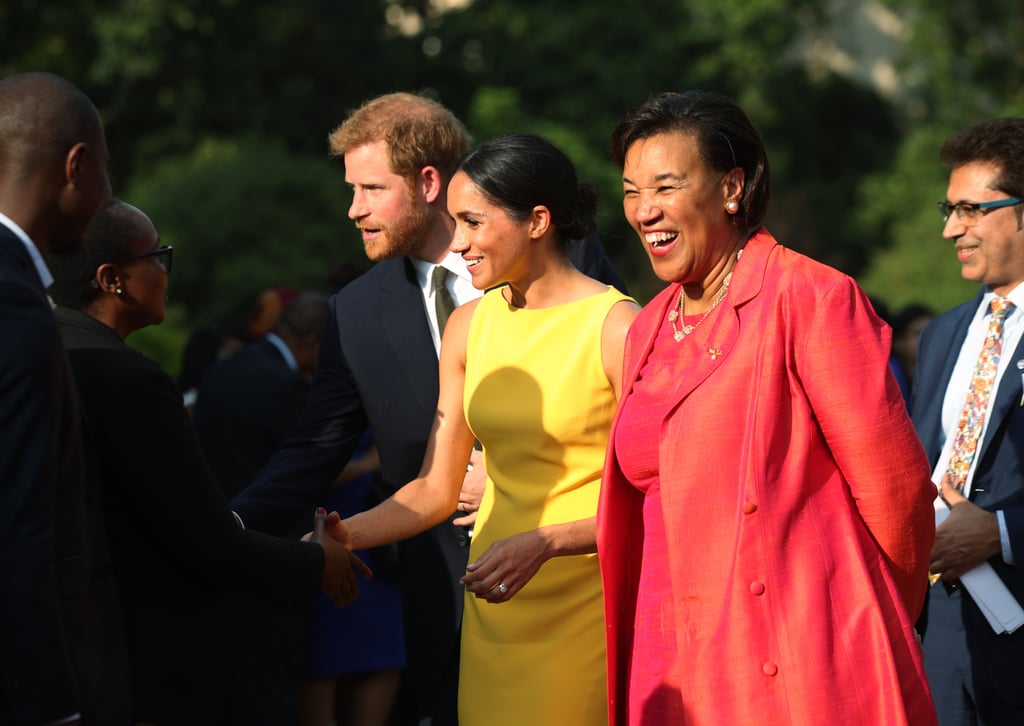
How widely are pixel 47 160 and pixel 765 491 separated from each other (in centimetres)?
176

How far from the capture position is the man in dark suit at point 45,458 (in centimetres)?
289

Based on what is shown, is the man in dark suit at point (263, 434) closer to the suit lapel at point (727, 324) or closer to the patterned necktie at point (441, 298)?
the patterned necktie at point (441, 298)

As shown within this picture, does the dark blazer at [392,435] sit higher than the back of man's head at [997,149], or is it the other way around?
the back of man's head at [997,149]

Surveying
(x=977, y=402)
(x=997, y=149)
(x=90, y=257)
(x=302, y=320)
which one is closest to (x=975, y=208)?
(x=997, y=149)

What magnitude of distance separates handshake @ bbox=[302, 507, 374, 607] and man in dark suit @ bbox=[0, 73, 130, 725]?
1.05 meters

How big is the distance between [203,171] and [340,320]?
82.5 ft

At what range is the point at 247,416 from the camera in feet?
24.5

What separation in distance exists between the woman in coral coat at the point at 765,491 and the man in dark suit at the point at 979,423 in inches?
45.5

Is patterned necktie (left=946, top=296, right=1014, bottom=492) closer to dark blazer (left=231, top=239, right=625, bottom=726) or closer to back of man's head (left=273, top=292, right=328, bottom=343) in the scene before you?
dark blazer (left=231, top=239, right=625, bottom=726)

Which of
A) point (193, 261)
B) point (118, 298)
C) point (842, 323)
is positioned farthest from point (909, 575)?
point (193, 261)

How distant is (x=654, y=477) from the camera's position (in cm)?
368

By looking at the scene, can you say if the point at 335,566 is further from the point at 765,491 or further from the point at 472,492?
the point at 765,491

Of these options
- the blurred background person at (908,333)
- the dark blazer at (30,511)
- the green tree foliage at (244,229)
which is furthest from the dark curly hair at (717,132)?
the green tree foliage at (244,229)

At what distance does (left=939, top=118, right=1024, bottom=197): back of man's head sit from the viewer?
4.98 m
